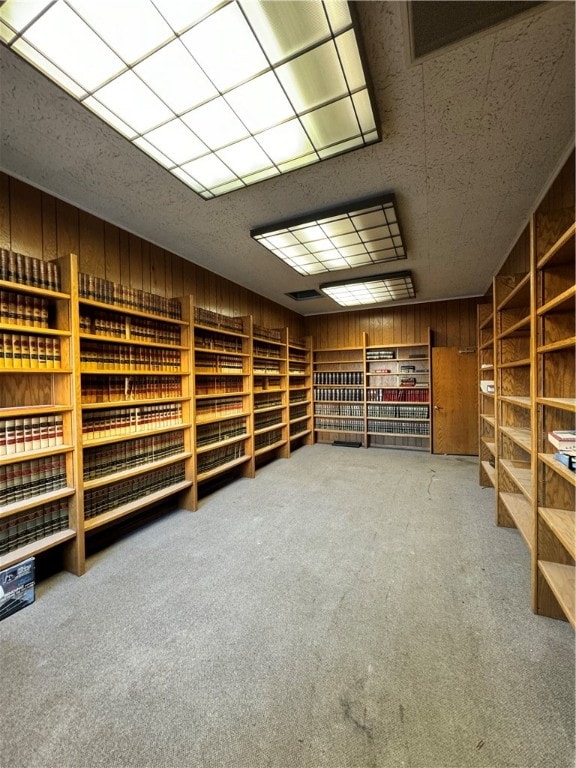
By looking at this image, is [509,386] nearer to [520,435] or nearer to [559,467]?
[520,435]

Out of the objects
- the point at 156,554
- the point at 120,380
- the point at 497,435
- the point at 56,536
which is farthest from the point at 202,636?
the point at 497,435

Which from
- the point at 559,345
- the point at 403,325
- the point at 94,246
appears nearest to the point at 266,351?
the point at 94,246

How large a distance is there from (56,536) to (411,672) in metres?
2.18

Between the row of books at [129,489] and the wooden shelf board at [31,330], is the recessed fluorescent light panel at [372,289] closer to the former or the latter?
the row of books at [129,489]

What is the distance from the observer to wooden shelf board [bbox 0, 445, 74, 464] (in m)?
1.67

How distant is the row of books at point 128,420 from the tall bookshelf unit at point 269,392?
137 cm

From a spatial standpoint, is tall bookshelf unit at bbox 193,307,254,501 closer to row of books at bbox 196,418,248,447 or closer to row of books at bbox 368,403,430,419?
row of books at bbox 196,418,248,447

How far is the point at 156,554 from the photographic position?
2246 millimetres

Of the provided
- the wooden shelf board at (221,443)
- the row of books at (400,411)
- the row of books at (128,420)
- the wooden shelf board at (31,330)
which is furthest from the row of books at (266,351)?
the wooden shelf board at (31,330)

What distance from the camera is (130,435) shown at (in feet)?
7.75

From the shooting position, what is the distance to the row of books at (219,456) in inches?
129

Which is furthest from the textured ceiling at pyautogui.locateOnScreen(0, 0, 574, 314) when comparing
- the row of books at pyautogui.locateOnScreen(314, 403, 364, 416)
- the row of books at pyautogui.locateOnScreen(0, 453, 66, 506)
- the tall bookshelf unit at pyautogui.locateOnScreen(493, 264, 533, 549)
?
the row of books at pyautogui.locateOnScreen(314, 403, 364, 416)

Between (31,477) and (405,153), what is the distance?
3.11m

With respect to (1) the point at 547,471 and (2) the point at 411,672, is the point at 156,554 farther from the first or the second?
(1) the point at 547,471
